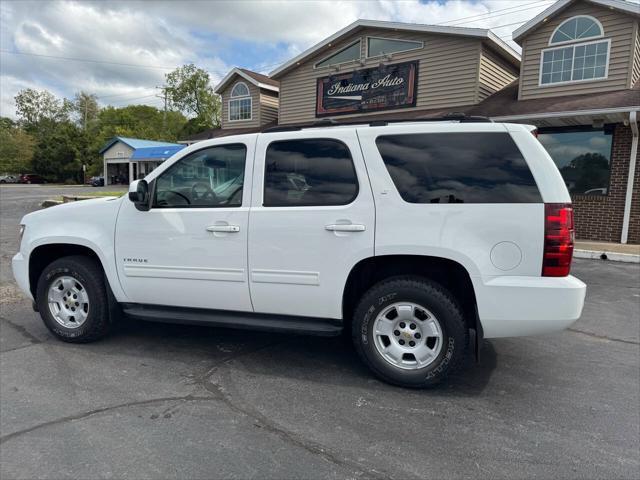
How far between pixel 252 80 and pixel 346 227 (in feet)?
60.7

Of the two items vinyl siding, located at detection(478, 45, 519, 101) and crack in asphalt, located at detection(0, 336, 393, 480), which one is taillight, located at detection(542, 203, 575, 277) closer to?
crack in asphalt, located at detection(0, 336, 393, 480)

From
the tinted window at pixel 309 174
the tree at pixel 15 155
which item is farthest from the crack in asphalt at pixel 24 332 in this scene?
the tree at pixel 15 155

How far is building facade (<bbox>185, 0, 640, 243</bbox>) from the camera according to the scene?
11.0 meters

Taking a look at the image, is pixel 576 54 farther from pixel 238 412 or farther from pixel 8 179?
pixel 8 179

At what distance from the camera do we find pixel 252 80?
2022cm

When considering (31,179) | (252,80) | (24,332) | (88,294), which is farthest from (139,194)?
(31,179)

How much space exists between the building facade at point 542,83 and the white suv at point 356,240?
6.90 meters

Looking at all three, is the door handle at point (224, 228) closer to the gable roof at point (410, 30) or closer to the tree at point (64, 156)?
the gable roof at point (410, 30)

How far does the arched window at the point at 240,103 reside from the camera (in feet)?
68.7

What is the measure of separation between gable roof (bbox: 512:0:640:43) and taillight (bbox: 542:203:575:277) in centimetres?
1084

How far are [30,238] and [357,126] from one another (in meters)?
3.33

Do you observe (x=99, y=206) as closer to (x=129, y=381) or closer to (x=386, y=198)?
(x=129, y=381)

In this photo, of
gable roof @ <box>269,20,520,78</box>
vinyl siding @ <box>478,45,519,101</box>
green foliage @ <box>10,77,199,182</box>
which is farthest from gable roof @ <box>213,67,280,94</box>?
green foliage @ <box>10,77,199,182</box>

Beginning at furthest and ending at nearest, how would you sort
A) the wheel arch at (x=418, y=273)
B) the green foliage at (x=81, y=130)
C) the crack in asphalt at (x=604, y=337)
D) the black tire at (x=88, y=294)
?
the green foliage at (x=81, y=130) < the crack in asphalt at (x=604, y=337) < the black tire at (x=88, y=294) < the wheel arch at (x=418, y=273)
